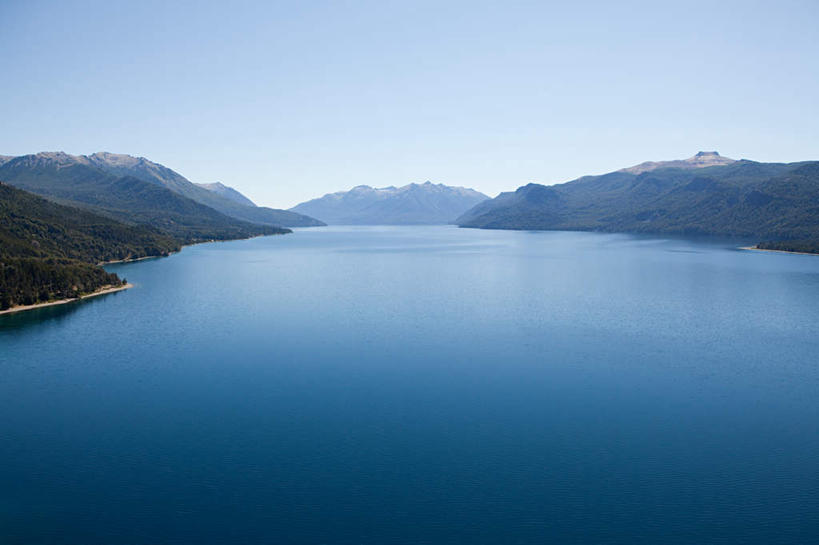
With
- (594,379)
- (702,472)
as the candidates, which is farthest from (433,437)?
(594,379)

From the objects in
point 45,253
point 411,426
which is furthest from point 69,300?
point 411,426

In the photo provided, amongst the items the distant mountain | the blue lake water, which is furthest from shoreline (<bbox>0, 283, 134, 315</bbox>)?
the blue lake water

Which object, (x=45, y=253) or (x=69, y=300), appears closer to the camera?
(x=69, y=300)

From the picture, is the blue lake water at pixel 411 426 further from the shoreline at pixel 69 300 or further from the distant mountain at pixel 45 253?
the distant mountain at pixel 45 253

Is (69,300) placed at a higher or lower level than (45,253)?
lower

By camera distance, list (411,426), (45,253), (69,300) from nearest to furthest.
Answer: (411,426) → (69,300) → (45,253)

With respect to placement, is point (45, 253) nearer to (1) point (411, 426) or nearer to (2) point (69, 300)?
(2) point (69, 300)

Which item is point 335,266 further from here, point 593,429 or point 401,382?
point 593,429
